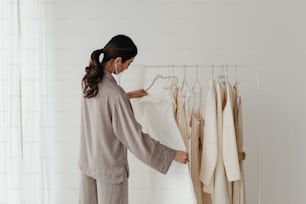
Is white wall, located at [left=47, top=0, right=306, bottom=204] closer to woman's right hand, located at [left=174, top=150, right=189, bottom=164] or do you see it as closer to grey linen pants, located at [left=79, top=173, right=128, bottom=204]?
grey linen pants, located at [left=79, top=173, right=128, bottom=204]

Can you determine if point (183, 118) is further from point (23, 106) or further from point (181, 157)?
point (23, 106)

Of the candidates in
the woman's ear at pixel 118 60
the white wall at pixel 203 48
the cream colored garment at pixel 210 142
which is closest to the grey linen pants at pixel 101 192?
the cream colored garment at pixel 210 142

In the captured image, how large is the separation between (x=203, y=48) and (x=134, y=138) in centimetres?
110

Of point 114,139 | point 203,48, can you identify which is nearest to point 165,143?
point 114,139

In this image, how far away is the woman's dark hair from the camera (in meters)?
2.42

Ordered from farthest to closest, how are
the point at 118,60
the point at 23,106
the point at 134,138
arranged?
the point at 23,106
the point at 118,60
the point at 134,138

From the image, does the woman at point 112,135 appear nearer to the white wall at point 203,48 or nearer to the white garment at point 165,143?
the white garment at point 165,143

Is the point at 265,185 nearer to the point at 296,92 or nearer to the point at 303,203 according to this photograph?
the point at 303,203

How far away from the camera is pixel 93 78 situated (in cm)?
242

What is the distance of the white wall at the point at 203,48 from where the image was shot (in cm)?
320

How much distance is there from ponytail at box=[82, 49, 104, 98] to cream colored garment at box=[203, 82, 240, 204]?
61 centimetres

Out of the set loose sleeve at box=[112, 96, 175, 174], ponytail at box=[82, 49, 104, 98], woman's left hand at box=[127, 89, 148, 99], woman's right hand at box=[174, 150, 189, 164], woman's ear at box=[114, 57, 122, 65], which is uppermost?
woman's ear at box=[114, 57, 122, 65]

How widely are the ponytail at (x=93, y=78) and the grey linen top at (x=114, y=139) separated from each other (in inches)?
1.0

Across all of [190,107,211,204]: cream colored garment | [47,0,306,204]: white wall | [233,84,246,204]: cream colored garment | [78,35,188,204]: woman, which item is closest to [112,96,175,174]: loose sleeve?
[78,35,188,204]: woman
